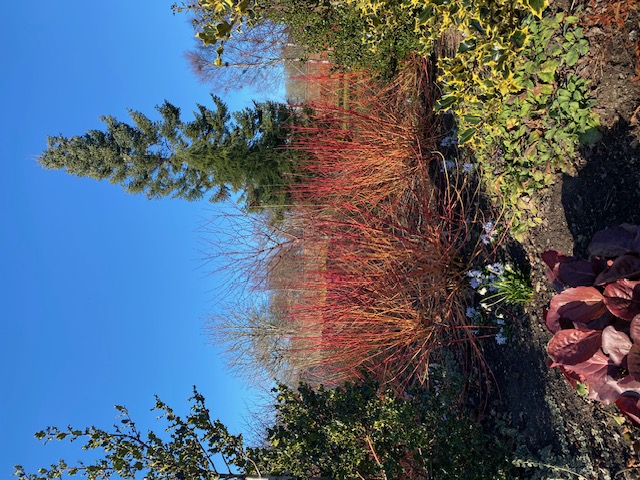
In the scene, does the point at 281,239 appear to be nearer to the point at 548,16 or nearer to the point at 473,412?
the point at 473,412

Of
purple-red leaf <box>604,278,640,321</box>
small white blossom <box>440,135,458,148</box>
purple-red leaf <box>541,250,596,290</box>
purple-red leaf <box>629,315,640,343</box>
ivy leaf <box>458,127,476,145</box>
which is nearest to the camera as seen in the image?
purple-red leaf <box>629,315,640,343</box>

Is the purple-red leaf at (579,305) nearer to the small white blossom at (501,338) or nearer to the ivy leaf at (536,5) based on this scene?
the ivy leaf at (536,5)

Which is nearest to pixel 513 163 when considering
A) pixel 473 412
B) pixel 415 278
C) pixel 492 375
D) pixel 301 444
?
pixel 415 278

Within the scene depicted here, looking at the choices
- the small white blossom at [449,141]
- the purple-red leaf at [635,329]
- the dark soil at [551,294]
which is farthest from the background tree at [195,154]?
the purple-red leaf at [635,329]

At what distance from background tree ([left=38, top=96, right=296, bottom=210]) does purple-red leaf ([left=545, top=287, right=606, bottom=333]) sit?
239 inches

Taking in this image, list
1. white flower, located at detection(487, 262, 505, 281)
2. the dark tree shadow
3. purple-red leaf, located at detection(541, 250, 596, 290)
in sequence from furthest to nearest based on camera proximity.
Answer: white flower, located at detection(487, 262, 505, 281), the dark tree shadow, purple-red leaf, located at detection(541, 250, 596, 290)

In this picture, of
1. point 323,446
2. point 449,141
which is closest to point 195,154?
point 449,141

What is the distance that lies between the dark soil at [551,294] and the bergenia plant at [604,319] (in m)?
0.67

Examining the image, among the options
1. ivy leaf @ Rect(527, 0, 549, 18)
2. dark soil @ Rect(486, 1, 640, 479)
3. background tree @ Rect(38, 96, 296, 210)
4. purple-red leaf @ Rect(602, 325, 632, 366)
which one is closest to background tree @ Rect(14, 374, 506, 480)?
dark soil @ Rect(486, 1, 640, 479)

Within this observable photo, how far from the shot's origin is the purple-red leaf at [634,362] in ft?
8.02

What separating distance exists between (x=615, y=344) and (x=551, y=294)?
5.59 feet

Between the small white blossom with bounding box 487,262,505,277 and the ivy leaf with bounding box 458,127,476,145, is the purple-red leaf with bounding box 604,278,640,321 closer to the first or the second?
the ivy leaf with bounding box 458,127,476,145

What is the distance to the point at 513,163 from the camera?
4566 millimetres

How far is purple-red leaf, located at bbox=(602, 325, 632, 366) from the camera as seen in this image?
2607mm
